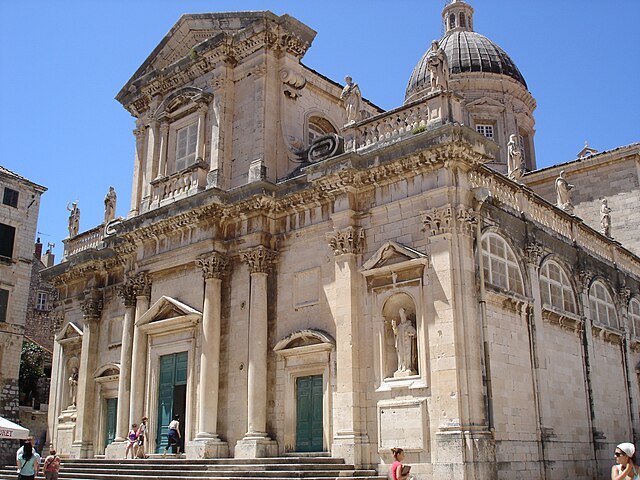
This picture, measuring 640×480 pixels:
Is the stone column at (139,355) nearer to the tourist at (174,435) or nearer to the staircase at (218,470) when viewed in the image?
the staircase at (218,470)

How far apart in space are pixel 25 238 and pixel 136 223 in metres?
17.2

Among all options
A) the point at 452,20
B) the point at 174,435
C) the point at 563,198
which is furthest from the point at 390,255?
the point at 452,20

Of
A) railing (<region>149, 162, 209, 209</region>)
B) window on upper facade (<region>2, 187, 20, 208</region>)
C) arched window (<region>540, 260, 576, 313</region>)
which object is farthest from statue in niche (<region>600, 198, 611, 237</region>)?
window on upper facade (<region>2, 187, 20, 208</region>)

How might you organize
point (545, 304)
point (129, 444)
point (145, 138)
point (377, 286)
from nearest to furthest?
1. point (377, 286)
2. point (545, 304)
3. point (129, 444)
4. point (145, 138)

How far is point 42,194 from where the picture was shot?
37750 millimetres

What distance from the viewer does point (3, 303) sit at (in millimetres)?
34375

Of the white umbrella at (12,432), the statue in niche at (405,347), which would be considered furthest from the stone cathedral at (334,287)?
the white umbrella at (12,432)

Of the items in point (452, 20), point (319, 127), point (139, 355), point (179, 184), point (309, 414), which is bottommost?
point (309, 414)

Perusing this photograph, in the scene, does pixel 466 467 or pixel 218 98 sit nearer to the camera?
pixel 466 467

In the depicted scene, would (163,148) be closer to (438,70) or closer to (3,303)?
(438,70)

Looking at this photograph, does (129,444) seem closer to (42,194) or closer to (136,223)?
(136,223)

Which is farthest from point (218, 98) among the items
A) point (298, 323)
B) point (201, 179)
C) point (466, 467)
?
point (466, 467)

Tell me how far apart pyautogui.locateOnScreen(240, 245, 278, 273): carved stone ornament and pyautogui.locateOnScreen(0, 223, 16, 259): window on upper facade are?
2092cm

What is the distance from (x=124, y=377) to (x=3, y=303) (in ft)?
52.6
